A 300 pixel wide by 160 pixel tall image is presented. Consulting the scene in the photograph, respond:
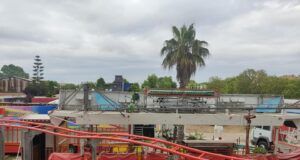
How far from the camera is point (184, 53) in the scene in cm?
2944

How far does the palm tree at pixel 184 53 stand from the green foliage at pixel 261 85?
19.0 meters

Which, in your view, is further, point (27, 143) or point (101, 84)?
point (101, 84)

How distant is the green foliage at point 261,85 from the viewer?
49281 millimetres

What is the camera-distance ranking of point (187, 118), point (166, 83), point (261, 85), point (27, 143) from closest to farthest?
point (27, 143)
point (187, 118)
point (166, 83)
point (261, 85)

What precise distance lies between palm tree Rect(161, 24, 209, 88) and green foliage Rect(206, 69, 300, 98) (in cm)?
1897

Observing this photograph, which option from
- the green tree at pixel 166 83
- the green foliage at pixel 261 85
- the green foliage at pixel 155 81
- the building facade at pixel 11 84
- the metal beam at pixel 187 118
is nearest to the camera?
the metal beam at pixel 187 118

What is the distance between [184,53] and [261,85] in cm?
2917

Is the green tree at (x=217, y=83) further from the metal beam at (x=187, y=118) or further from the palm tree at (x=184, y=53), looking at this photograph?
the metal beam at (x=187, y=118)

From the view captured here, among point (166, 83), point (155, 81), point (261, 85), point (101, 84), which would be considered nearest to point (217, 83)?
point (261, 85)

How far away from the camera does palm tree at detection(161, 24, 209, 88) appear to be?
29031 millimetres

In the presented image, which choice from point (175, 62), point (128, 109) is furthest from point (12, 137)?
point (175, 62)

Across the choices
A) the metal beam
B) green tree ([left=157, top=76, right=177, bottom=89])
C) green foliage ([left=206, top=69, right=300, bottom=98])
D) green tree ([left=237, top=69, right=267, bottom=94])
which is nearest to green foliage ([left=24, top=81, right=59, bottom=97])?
green tree ([left=157, top=76, right=177, bottom=89])

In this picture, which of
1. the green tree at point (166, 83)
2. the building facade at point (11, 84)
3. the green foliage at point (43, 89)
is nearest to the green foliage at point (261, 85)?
the green tree at point (166, 83)

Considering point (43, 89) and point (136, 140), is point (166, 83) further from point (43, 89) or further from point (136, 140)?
point (136, 140)
